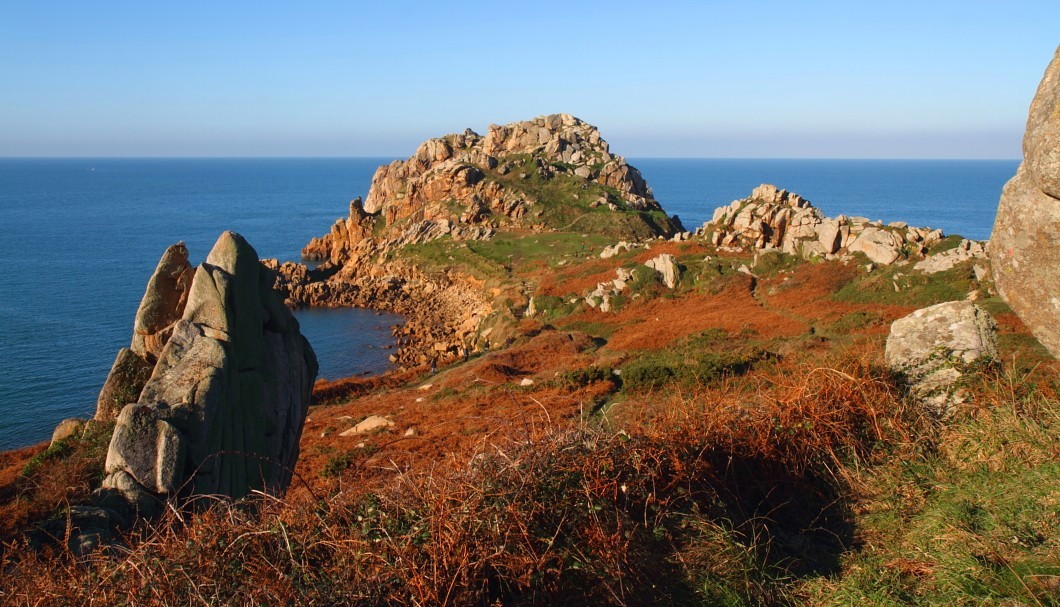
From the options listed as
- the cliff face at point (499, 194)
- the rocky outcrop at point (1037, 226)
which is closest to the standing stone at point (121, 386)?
the rocky outcrop at point (1037, 226)

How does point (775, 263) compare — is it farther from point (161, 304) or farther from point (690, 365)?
point (161, 304)

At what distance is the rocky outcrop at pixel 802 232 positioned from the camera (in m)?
37.4

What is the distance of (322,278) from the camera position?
2896 inches

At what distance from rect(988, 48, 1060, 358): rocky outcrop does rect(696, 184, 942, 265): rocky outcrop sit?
33194mm

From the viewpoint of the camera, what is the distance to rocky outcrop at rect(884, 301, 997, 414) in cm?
798

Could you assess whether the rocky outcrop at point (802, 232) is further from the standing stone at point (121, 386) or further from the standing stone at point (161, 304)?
the standing stone at point (121, 386)

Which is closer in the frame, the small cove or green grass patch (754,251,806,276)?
green grass patch (754,251,806,276)

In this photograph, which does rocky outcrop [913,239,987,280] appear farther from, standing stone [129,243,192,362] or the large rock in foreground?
standing stone [129,243,192,362]

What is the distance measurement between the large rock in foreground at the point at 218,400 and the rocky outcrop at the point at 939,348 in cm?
802

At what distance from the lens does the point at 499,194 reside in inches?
3056

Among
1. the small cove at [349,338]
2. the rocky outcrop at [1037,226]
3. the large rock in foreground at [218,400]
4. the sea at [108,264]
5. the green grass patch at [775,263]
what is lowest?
the small cove at [349,338]

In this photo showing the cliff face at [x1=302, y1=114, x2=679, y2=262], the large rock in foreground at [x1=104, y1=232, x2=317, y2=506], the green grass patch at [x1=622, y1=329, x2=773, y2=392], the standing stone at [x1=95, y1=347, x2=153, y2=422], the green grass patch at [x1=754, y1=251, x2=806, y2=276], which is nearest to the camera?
the large rock in foreground at [x1=104, y1=232, x2=317, y2=506]

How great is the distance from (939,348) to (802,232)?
37.6 meters

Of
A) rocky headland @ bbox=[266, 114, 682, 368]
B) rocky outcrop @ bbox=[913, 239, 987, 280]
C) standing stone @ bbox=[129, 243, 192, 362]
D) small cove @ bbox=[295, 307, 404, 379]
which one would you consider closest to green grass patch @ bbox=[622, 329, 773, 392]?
standing stone @ bbox=[129, 243, 192, 362]
